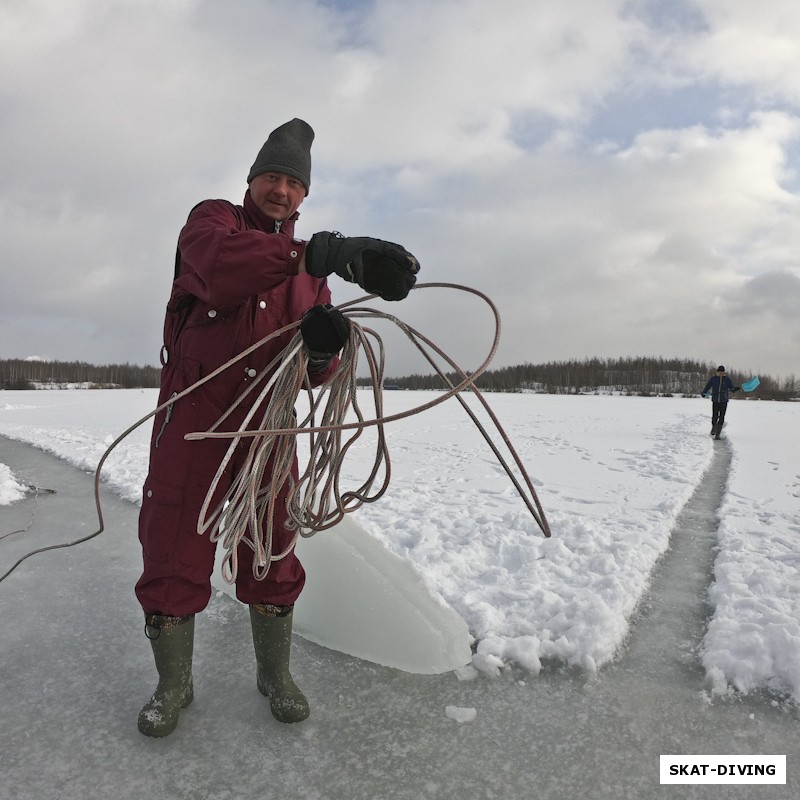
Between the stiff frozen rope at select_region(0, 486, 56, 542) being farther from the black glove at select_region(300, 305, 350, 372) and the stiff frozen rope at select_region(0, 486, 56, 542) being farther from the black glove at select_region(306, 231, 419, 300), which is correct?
the black glove at select_region(306, 231, 419, 300)

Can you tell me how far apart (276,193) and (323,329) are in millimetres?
488

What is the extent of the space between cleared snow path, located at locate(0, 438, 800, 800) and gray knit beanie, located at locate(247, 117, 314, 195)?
5.32 feet

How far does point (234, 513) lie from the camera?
5.39 feet

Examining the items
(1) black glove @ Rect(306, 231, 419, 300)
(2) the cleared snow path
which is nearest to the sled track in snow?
(2) the cleared snow path

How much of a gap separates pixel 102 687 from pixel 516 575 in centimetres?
174

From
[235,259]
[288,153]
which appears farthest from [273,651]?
[288,153]

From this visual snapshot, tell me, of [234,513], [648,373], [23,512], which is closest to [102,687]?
[234,513]

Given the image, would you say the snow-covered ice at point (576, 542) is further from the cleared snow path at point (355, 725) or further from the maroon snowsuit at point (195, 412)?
the maroon snowsuit at point (195, 412)

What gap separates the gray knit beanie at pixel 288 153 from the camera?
Answer: 1718 millimetres

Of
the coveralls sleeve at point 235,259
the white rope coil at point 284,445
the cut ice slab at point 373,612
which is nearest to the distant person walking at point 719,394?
the cut ice slab at point 373,612

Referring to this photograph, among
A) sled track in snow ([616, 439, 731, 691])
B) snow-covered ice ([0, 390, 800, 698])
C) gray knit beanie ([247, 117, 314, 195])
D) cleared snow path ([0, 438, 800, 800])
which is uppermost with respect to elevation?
gray knit beanie ([247, 117, 314, 195])

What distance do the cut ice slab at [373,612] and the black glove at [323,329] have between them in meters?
1.10

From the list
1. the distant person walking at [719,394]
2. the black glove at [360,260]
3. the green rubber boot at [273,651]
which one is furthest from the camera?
the distant person walking at [719,394]

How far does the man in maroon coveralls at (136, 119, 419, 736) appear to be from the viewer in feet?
Answer: 5.22
